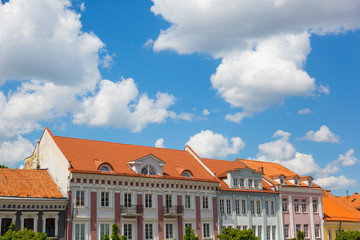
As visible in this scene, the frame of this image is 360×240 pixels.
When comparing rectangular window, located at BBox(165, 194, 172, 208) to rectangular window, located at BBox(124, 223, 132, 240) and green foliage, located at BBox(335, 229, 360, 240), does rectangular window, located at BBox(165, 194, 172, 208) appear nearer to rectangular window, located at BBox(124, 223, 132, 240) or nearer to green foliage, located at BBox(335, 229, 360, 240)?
rectangular window, located at BBox(124, 223, 132, 240)

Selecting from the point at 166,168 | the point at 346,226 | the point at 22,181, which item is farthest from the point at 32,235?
the point at 346,226

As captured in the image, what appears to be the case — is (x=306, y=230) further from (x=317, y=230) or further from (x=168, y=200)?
(x=168, y=200)

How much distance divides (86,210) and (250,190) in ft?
74.4

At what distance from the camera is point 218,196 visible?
184ft

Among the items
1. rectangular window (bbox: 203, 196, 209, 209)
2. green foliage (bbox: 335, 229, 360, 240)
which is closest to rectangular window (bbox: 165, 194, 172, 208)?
rectangular window (bbox: 203, 196, 209, 209)

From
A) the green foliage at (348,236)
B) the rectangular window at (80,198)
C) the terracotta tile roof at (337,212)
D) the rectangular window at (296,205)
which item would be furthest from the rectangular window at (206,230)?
the terracotta tile roof at (337,212)

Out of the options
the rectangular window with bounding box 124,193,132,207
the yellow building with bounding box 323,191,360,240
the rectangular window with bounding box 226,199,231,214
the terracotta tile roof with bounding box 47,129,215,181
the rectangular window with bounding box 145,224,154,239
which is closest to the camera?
the terracotta tile roof with bounding box 47,129,215,181

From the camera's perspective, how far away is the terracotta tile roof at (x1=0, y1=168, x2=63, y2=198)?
41900 mm

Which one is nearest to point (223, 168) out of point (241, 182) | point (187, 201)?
point (241, 182)

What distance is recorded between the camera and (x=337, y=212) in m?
71.1

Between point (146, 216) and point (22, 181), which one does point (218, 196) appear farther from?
point (22, 181)

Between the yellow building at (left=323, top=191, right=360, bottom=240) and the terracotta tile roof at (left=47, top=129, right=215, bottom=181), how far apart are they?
22066 millimetres

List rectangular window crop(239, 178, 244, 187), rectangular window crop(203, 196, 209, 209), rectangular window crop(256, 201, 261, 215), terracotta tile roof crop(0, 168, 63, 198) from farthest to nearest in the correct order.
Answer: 1. rectangular window crop(256, 201, 261, 215)
2. rectangular window crop(239, 178, 244, 187)
3. rectangular window crop(203, 196, 209, 209)
4. terracotta tile roof crop(0, 168, 63, 198)

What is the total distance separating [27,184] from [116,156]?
10.6m
